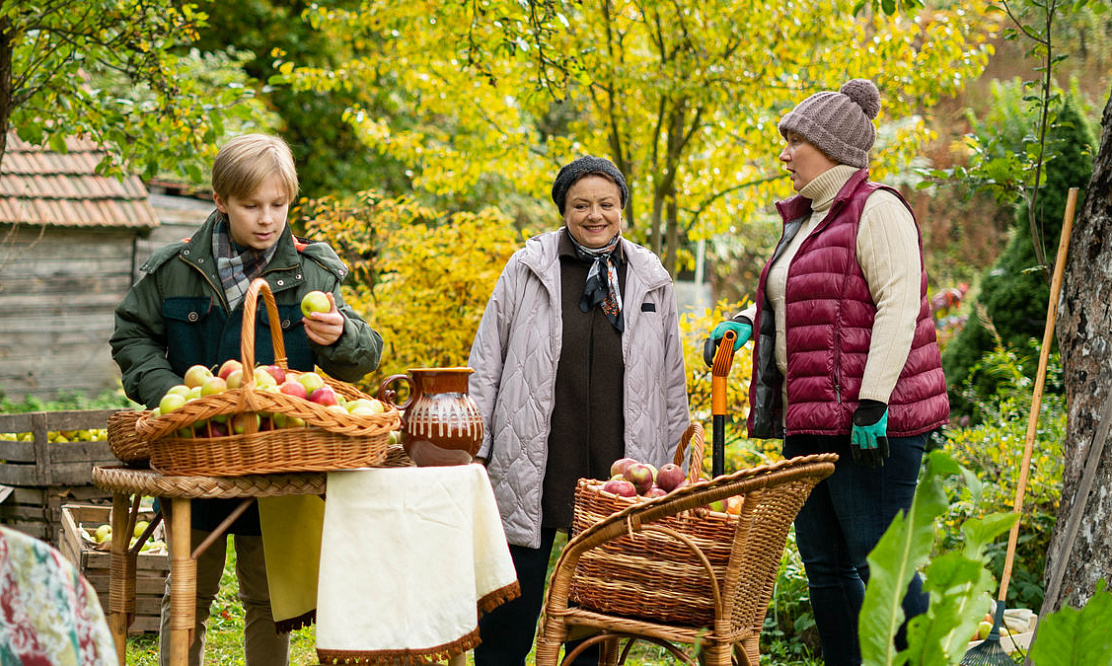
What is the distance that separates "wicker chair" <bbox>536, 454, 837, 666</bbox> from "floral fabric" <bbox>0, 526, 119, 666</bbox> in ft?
3.66

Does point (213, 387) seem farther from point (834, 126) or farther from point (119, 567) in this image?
point (834, 126)

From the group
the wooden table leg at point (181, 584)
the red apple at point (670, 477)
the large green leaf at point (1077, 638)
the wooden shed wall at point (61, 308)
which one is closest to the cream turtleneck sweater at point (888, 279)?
the red apple at point (670, 477)

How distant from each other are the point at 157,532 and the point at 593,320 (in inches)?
89.6

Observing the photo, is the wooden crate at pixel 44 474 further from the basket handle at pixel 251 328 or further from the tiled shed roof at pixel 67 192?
the tiled shed roof at pixel 67 192

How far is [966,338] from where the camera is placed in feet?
24.1

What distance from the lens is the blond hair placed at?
2422 millimetres

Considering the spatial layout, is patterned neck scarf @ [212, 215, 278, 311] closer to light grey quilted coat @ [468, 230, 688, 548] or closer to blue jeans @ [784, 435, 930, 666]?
light grey quilted coat @ [468, 230, 688, 548]

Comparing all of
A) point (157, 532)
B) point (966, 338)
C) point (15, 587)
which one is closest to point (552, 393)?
point (15, 587)

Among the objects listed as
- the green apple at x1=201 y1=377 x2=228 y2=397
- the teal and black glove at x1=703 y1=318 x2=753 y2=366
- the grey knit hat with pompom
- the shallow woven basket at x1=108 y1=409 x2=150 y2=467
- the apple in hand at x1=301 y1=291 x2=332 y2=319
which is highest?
the grey knit hat with pompom

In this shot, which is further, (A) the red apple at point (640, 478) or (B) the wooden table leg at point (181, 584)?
(A) the red apple at point (640, 478)

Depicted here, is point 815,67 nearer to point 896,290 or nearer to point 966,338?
point 966,338

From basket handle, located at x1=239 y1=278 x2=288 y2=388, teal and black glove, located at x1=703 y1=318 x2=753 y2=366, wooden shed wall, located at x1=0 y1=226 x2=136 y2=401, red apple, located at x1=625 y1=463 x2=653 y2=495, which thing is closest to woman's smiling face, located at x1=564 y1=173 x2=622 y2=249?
teal and black glove, located at x1=703 y1=318 x2=753 y2=366

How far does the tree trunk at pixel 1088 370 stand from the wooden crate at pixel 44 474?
155 inches

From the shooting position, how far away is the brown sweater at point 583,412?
308 cm
